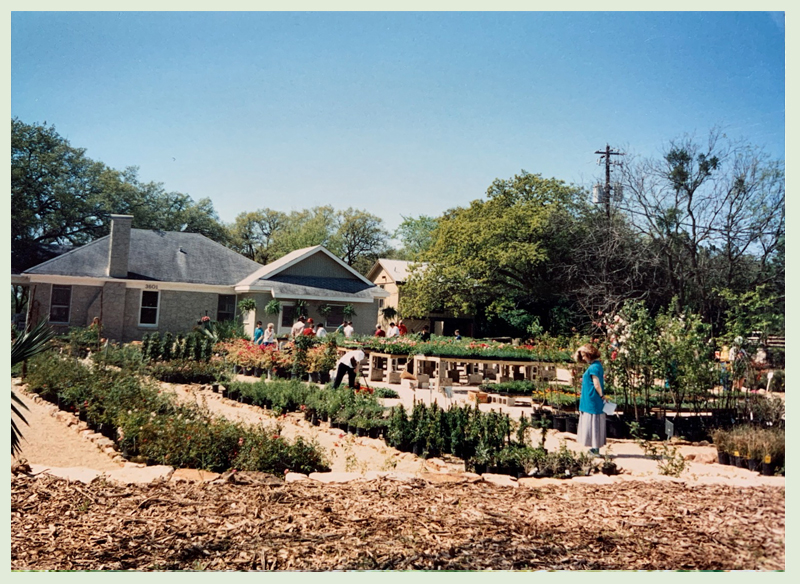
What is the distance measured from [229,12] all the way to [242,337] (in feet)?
11.0

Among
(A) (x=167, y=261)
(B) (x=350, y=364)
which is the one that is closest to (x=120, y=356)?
(A) (x=167, y=261)

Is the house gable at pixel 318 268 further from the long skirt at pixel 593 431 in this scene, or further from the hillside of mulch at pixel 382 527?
the long skirt at pixel 593 431

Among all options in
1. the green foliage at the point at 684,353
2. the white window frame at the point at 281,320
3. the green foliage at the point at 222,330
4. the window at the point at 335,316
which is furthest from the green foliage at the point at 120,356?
the green foliage at the point at 684,353

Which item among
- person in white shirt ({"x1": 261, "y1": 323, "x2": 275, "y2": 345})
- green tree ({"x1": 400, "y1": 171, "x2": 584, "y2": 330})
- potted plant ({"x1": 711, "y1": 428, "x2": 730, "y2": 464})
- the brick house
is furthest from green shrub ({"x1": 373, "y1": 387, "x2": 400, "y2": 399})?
potted plant ({"x1": 711, "y1": 428, "x2": 730, "y2": 464})

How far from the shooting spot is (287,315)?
7293mm

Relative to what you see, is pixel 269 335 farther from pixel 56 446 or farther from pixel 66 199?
pixel 66 199

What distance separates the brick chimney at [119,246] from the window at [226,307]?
98 centimetres

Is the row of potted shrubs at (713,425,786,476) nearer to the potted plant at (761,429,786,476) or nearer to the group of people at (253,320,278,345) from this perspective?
the potted plant at (761,429,786,476)

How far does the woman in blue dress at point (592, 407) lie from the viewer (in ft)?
23.1

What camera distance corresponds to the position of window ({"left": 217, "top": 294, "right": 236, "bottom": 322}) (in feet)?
22.3

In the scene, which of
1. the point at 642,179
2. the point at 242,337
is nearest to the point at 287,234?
the point at 242,337

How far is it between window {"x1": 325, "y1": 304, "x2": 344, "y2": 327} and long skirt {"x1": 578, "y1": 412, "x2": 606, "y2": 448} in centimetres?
300

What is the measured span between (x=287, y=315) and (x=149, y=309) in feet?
4.90

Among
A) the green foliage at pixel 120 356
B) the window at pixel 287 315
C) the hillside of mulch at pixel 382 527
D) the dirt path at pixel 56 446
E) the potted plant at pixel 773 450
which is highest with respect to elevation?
the window at pixel 287 315
